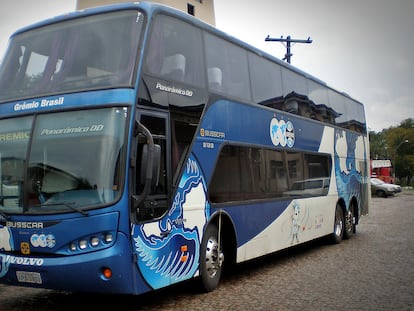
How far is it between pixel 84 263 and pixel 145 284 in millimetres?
835

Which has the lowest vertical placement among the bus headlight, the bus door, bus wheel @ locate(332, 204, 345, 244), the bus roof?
bus wheel @ locate(332, 204, 345, 244)

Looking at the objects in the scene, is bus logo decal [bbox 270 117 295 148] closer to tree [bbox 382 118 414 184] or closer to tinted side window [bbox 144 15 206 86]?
tinted side window [bbox 144 15 206 86]

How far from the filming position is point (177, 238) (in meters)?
7.16

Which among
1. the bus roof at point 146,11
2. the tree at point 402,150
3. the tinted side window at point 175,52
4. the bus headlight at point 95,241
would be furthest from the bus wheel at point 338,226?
the tree at point 402,150

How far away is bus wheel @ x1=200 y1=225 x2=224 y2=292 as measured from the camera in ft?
25.8

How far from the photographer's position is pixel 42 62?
7.26 metres

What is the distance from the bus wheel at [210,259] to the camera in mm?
7859

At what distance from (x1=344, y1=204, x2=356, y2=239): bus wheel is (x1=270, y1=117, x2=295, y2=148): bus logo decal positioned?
16.9 feet

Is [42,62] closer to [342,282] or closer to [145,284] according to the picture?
[145,284]

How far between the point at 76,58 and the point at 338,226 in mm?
10067

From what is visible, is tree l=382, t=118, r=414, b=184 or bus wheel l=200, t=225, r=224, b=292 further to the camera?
tree l=382, t=118, r=414, b=184

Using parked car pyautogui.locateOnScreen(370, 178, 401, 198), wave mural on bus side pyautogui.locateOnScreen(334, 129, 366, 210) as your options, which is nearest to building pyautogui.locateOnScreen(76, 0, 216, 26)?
parked car pyautogui.locateOnScreen(370, 178, 401, 198)

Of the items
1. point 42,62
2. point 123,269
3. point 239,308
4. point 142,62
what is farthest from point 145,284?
point 42,62

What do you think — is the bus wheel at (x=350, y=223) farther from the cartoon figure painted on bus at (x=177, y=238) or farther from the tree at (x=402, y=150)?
the tree at (x=402, y=150)
